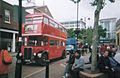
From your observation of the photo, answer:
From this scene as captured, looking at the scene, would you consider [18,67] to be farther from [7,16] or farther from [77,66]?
[7,16]

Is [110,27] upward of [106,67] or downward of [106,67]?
upward

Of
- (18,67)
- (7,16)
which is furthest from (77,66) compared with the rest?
(7,16)

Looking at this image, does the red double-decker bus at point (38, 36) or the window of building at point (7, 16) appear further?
the window of building at point (7, 16)

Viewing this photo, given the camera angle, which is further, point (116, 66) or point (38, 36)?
point (38, 36)

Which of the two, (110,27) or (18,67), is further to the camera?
(110,27)

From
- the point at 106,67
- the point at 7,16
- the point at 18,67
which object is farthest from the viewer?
the point at 7,16

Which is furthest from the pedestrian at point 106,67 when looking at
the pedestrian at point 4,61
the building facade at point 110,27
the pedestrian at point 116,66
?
the building facade at point 110,27

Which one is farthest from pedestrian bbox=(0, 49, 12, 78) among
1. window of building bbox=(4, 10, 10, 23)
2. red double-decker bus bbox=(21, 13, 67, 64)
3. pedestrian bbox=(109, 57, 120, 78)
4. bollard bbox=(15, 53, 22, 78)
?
window of building bbox=(4, 10, 10, 23)

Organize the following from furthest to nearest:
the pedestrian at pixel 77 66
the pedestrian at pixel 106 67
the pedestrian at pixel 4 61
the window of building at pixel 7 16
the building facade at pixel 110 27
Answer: the building facade at pixel 110 27 → the window of building at pixel 7 16 → the pedestrian at pixel 77 66 → the pedestrian at pixel 106 67 → the pedestrian at pixel 4 61

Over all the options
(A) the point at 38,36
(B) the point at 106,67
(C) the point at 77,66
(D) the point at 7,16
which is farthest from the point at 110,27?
(B) the point at 106,67

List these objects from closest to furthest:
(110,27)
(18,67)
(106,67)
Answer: (106,67)
(18,67)
(110,27)

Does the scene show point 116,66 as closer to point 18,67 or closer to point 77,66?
point 77,66

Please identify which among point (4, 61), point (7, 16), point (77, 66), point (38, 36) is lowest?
point (77, 66)

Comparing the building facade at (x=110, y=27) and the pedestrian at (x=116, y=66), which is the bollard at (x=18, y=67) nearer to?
the pedestrian at (x=116, y=66)
